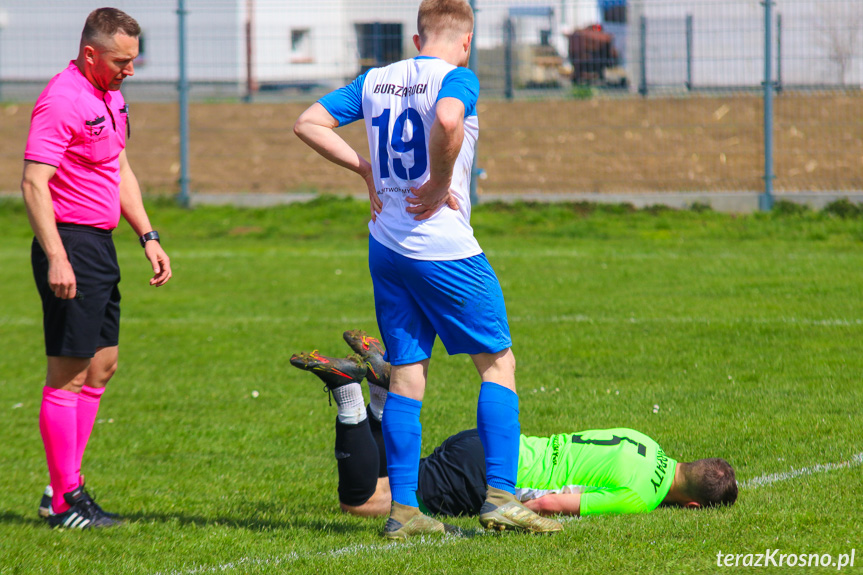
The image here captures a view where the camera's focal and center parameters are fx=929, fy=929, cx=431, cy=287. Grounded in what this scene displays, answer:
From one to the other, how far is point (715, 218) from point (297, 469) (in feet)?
30.8

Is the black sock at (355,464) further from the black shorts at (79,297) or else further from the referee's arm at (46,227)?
the referee's arm at (46,227)

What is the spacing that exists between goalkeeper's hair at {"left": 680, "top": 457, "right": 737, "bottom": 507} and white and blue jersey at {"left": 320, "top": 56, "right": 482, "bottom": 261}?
1.40m

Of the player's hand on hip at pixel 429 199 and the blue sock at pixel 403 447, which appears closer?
the player's hand on hip at pixel 429 199

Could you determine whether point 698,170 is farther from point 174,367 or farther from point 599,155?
point 174,367

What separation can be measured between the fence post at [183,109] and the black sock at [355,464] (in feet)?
37.6

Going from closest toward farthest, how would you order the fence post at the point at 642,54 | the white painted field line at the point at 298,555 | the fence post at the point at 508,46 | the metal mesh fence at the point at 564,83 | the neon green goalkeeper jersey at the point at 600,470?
the white painted field line at the point at 298,555, the neon green goalkeeper jersey at the point at 600,470, the metal mesh fence at the point at 564,83, the fence post at the point at 642,54, the fence post at the point at 508,46

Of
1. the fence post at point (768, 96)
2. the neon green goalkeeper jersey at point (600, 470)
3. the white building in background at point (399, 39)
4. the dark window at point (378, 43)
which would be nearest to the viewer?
the neon green goalkeeper jersey at point (600, 470)

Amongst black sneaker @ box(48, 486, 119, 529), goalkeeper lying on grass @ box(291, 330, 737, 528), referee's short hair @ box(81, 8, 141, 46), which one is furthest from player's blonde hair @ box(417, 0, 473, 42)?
black sneaker @ box(48, 486, 119, 529)

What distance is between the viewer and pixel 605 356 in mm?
7160

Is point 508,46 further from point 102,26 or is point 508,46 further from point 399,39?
point 102,26

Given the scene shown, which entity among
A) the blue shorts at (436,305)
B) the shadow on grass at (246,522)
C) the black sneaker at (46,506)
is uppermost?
the blue shorts at (436,305)

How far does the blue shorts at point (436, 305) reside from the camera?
3.84 meters

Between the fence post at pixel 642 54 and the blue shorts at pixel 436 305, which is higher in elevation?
the fence post at pixel 642 54

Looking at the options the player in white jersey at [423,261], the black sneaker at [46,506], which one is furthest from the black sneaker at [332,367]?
the black sneaker at [46,506]
